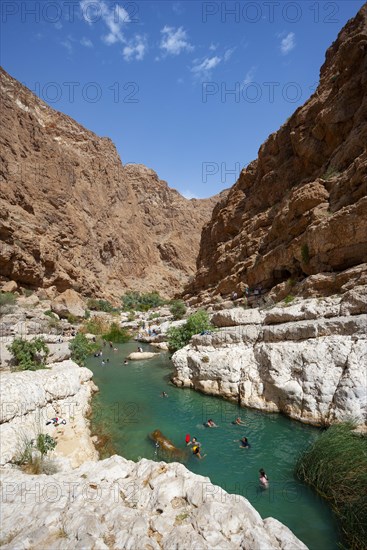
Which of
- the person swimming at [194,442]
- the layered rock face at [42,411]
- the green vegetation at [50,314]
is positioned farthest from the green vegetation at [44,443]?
the green vegetation at [50,314]

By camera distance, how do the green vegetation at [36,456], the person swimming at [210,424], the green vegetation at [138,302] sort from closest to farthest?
1. the green vegetation at [36,456]
2. the person swimming at [210,424]
3. the green vegetation at [138,302]

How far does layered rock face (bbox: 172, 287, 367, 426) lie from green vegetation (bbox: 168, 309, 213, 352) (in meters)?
3.28

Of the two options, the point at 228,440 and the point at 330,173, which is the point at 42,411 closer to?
the point at 228,440

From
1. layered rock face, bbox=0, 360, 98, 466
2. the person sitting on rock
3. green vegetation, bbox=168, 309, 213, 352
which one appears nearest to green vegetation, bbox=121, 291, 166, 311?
green vegetation, bbox=168, 309, 213, 352

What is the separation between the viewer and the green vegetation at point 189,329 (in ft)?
73.6

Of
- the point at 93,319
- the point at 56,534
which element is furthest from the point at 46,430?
the point at 93,319

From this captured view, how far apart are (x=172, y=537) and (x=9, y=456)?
263 inches

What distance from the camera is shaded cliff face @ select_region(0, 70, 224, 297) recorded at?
167ft

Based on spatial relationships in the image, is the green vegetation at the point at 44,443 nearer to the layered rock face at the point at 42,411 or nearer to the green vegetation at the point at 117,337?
the layered rock face at the point at 42,411

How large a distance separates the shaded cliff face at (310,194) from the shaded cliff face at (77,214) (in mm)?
29132

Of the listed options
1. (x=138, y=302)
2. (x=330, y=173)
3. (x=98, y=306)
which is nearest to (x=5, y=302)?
(x=98, y=306)

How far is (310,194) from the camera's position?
2383cm

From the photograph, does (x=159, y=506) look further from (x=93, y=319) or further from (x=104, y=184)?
(x=104, y=184)

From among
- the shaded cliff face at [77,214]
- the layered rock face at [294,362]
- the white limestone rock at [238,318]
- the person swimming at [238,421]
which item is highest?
the shaded cliff face at [77,214]
